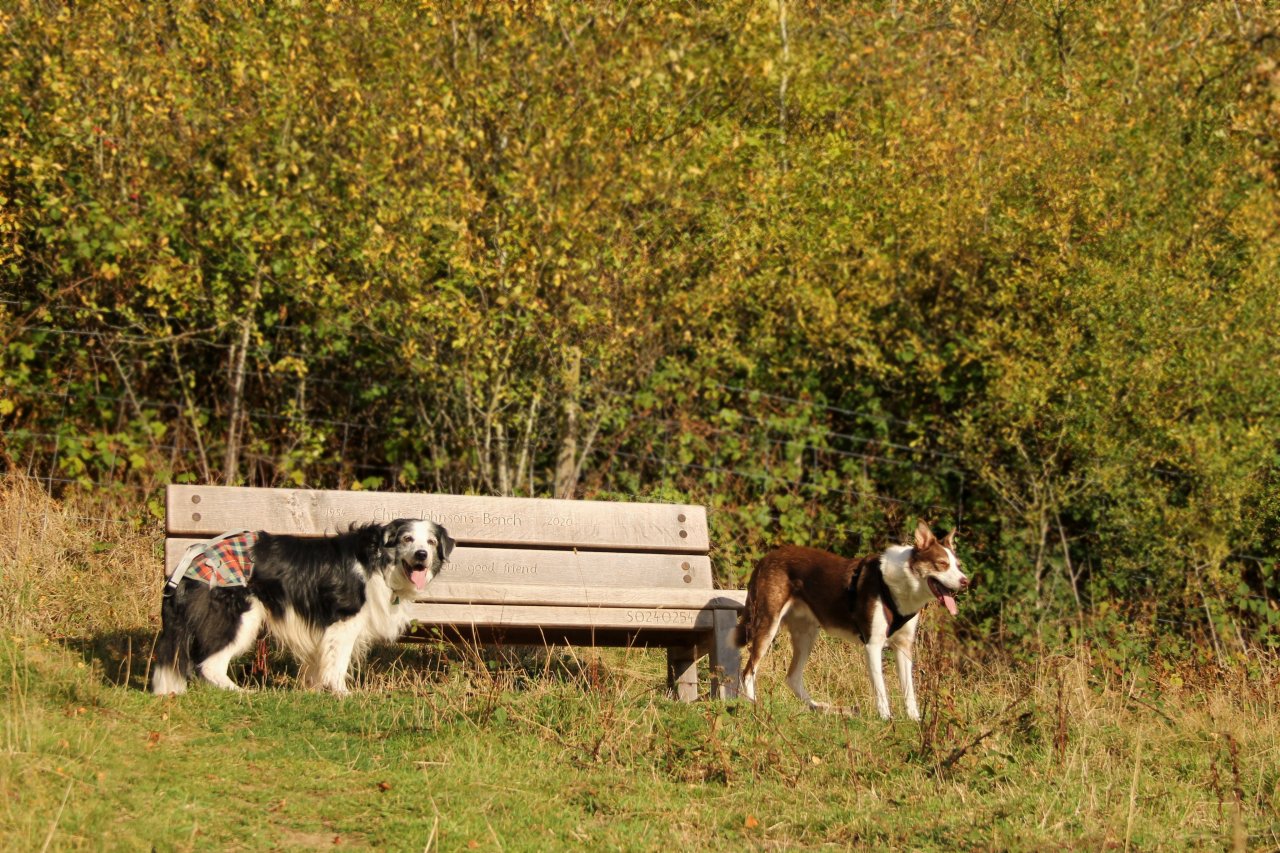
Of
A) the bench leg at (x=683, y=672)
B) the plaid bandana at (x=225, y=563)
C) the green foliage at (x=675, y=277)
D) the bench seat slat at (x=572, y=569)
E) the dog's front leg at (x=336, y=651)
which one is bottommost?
Answer: the bench leg at (x=683, y=672)

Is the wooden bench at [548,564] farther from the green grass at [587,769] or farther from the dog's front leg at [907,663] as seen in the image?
the dog's front leg at [907,663]

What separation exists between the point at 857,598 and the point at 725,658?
742 millimetres

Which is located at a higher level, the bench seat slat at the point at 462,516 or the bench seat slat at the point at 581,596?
the bench seat slat at the point at 462,516

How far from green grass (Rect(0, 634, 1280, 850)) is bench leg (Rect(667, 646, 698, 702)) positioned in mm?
631

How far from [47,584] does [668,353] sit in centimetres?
473

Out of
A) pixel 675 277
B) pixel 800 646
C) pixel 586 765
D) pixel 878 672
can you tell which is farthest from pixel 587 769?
pixel 675 277

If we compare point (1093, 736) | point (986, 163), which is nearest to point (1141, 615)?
point (986, 163)

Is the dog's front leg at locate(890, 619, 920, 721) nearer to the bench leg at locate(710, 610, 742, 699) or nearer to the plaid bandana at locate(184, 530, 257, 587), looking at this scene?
the bench leg at locate(710, 610, 742, 699)

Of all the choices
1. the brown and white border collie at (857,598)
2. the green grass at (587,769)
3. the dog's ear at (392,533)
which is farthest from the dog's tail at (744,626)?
the dog's ear at (392,533)

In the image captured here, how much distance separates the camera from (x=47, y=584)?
316 inches

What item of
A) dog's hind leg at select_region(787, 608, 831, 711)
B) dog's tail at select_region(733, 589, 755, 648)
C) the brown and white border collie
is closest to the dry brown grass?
dog's tail at select_region(733, 589, 755, 648)

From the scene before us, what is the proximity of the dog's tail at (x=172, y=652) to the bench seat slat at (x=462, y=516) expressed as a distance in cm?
51

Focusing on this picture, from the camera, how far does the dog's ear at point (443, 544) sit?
22.7 feet

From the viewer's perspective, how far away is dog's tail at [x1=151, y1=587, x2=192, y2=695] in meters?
6.33
